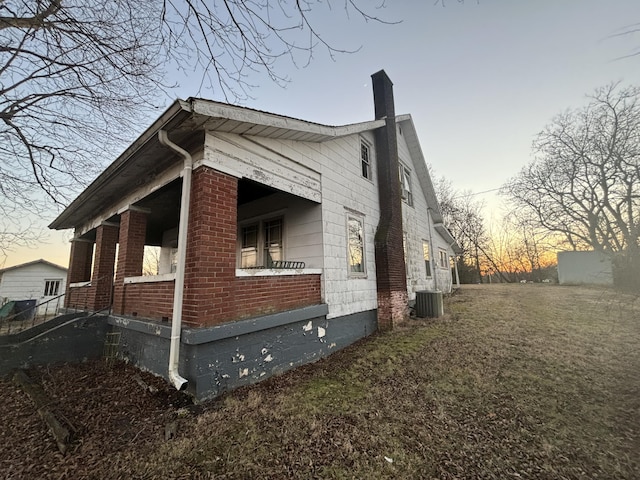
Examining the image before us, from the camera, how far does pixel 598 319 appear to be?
8.18 metres

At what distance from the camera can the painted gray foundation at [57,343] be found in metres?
5.00

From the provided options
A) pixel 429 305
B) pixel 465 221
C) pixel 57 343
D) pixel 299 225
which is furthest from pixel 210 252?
pixel 465 221

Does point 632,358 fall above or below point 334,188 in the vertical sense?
below

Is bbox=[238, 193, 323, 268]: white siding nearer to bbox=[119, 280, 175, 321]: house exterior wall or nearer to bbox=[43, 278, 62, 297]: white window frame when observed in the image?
bbox=[119, 280, 175, 321]: house exterior wall

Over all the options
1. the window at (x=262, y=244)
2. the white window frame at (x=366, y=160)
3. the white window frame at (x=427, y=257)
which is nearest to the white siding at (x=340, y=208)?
the white window frame at (x=366, y=160)

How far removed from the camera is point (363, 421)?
3.27m

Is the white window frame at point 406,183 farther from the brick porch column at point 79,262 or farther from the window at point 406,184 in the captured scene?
the brick porch column at point 79,262

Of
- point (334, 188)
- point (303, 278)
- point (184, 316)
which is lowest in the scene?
point (184, 316)

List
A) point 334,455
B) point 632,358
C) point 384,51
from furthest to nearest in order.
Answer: point 632,358 < point 384,51 < point 334,455

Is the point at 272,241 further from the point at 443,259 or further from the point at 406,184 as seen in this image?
the point at 443,259

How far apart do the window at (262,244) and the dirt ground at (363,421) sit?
299 centimetres

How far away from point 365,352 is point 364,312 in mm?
1532

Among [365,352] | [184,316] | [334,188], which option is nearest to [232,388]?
[184,316]

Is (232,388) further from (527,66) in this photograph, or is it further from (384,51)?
(527,66)
